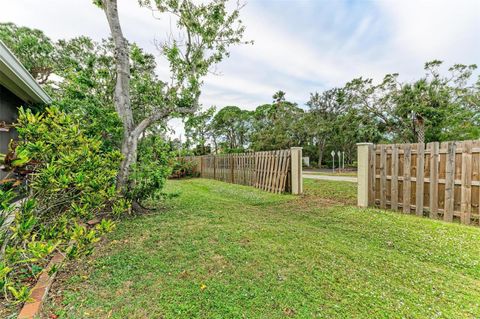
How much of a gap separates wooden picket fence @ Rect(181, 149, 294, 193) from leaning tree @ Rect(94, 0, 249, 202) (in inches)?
152

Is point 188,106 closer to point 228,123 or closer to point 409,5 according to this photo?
point 409,5

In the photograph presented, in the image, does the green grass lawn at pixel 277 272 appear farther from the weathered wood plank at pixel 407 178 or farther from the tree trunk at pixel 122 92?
the tree trunk at pixel 122 92

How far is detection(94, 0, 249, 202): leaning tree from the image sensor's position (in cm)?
471

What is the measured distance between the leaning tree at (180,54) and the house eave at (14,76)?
138cm

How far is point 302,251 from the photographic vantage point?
2922 millimetres

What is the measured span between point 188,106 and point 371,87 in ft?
67.5

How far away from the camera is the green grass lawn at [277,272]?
74.2 inches

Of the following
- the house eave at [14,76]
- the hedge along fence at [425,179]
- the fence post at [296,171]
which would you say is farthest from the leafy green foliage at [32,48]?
the hedge along fence at [425,179]

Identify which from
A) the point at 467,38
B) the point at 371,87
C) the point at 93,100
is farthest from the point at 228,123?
the point at 93,100

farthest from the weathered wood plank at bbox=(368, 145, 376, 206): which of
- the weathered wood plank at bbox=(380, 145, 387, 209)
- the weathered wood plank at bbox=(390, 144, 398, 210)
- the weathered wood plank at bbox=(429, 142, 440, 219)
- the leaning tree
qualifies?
the leaning tree

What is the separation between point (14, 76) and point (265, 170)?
288 inches

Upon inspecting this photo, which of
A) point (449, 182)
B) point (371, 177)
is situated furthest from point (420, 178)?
point (371, 177)

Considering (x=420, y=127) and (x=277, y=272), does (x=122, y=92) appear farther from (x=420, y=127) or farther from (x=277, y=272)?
(x=420, y=127)

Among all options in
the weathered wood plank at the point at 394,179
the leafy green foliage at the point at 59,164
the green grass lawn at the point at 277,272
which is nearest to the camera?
the green grass lawn at the point at 277,272
